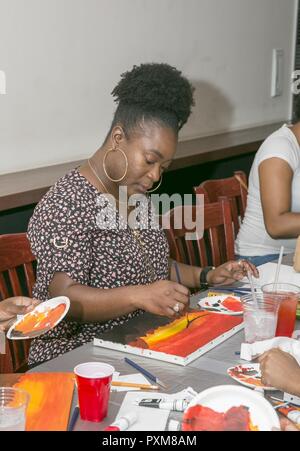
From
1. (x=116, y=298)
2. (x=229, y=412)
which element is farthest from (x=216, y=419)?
(x=116, y=298)

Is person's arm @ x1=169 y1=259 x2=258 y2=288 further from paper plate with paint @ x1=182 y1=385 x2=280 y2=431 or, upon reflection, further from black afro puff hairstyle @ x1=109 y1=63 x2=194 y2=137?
paper plate with paint @ x1=182 y1=385 x2=280 y2=431

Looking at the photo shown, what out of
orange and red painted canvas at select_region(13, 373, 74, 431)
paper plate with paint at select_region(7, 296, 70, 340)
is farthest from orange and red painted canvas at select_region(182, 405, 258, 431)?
paper plate with paint at select_region(7, 296, 70, 340)

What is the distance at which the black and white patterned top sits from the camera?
5.82 feet

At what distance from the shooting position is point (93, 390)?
3.83 ft

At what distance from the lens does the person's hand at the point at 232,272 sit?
1.99m

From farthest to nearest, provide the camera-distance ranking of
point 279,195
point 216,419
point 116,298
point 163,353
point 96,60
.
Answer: point 96,60
point 279,195
point 116,298
point 163,353
point 216,419

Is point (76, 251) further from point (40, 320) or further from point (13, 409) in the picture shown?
point (13, 409)

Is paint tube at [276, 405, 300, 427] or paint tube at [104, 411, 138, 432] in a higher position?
paint tube at [104, 411, 138, 432]

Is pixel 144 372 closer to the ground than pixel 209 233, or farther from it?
farther from it

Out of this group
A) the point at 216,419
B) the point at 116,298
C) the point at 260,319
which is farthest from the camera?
the point at 116,298

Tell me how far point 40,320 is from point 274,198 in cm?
143

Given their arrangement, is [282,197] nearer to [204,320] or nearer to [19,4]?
[204,320]

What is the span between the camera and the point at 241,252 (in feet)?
9.41

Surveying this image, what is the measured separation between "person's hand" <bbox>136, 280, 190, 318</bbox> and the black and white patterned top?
0.26 meters
